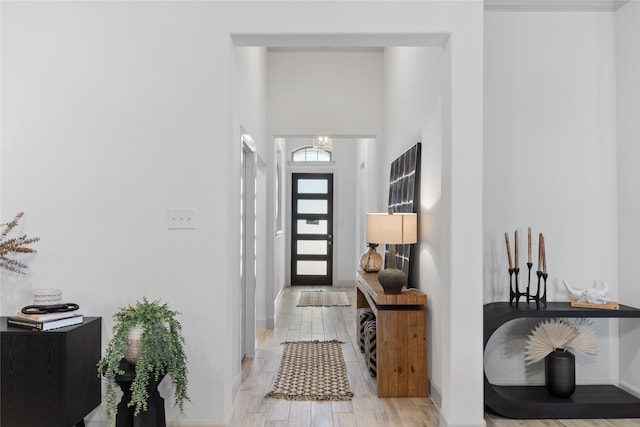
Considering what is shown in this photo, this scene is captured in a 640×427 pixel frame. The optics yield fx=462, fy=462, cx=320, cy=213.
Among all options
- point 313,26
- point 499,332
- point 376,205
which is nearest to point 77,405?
point 313,26

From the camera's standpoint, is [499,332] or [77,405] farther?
[499,332]

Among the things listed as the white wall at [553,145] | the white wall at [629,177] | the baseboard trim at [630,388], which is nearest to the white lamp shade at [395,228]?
the white wall at [553,145]

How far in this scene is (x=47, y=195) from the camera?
267 centimetres

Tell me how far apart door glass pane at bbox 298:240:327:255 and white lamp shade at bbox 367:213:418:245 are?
5.61 meters

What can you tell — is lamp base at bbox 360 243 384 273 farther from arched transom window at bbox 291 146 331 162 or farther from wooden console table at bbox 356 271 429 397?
arched transom window at bbox 291 146 331 162

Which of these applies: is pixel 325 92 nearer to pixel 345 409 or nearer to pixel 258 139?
pixel 258 139

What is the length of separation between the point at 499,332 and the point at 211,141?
230 centimetres

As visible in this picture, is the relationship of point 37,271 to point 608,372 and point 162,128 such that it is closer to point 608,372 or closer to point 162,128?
point 162,128

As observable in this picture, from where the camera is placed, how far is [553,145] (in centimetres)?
321

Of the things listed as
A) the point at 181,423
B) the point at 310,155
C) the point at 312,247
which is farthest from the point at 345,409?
the point at 310,155

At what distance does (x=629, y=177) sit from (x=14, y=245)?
12.6 ft

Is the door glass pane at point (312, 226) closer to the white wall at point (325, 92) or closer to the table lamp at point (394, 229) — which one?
the white wall at point (325, 92)

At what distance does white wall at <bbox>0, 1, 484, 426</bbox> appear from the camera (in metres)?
2.65

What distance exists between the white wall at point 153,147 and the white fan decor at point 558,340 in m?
0.63
